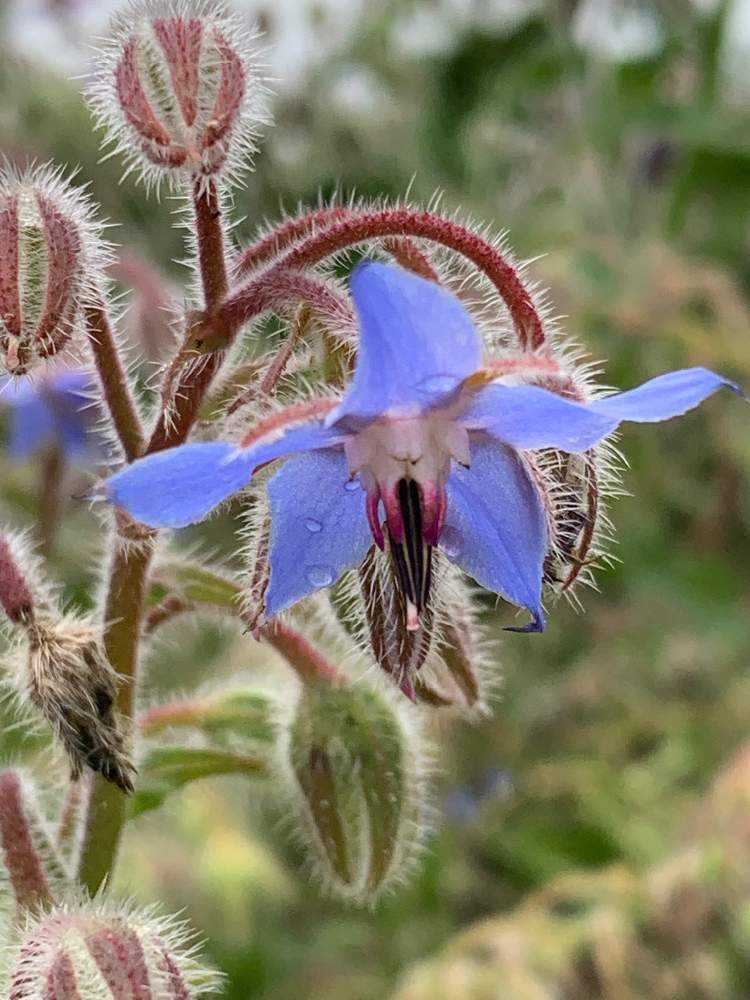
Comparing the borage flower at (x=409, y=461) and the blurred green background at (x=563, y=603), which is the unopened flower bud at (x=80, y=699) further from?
the blurred green background at (x=563, y=603)

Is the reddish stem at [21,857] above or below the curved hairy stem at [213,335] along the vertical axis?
below

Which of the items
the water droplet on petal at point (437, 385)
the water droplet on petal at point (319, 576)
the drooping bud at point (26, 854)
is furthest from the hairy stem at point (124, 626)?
the water droplet on petal at point (437, 385)

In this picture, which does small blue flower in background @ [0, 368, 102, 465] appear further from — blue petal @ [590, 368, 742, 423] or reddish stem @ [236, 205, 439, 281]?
blue petal @ [590, 368, 742, 423]

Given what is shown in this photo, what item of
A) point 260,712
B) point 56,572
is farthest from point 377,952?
point 260,712

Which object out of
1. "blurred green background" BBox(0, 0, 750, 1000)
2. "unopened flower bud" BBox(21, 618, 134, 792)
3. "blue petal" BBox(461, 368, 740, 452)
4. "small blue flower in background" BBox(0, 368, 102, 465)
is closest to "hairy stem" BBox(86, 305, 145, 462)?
"unopened flower bud" BBox(21, 618, 134, 792)

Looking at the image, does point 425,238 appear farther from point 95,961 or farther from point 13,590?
point 95,961

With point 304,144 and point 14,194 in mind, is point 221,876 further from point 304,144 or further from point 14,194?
point 304,144
